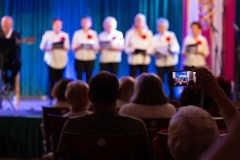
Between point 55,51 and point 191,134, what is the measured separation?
7080mm

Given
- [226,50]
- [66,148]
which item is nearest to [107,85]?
[66,148]

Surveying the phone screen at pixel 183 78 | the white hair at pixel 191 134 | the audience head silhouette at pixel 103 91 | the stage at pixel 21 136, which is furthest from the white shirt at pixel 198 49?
the white hair at pixel 191 134

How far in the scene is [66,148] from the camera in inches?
87.5

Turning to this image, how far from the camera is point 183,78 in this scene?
1604 millimetres

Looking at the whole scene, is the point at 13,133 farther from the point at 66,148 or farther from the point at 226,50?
the point at 226,50

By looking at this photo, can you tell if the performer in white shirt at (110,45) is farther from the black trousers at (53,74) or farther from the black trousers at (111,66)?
the black trousers at (53,74)

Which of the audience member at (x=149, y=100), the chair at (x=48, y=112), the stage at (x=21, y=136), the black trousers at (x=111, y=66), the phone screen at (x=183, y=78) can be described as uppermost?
the phone screen at (x=183, y=78)

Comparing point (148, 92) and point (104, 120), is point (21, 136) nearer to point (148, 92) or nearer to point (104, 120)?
point (148, 92)

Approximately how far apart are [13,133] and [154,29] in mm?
5319

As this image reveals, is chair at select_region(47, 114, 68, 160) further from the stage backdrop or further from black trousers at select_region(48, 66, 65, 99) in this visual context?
the stage backdrop

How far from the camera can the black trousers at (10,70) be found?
732 centimetres

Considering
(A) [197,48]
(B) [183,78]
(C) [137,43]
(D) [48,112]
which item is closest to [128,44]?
(C) [137,43]

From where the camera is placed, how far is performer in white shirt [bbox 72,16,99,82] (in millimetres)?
8234

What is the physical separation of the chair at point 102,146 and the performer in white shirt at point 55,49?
232 inches
